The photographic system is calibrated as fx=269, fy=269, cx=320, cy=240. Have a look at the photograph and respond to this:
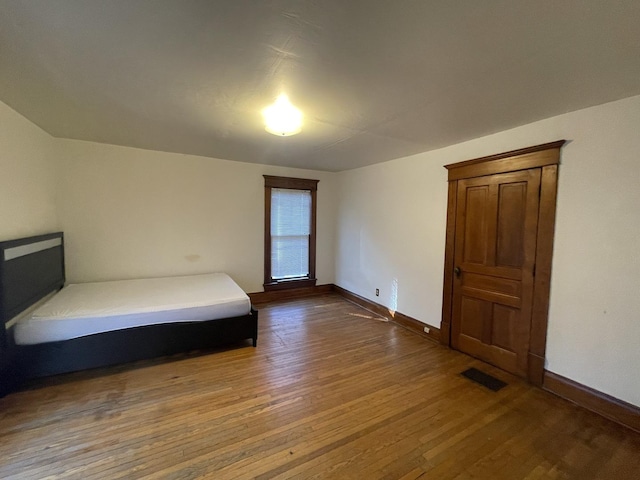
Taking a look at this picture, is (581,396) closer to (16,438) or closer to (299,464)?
(299,464)

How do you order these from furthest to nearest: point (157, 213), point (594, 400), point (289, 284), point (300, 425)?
point (289, 284) → point (157, 213) → point (594, 400) → point (300, 425)

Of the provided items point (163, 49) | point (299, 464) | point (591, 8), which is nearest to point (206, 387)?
point (299, 464)

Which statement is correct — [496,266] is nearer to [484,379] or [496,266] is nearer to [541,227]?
[541,227]

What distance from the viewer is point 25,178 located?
278 centimetres

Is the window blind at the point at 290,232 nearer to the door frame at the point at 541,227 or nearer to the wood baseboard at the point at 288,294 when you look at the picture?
the wood baseboard at the point at 288,294

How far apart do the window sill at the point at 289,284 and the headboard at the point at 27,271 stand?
111 inches

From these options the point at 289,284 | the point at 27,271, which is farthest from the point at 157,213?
the point at 289,284

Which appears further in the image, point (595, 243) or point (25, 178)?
point (25, 178)

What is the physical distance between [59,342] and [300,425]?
89.3 inches

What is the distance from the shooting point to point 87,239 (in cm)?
370

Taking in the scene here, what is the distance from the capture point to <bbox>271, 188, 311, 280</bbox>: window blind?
5016 mm

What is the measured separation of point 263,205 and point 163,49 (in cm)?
331

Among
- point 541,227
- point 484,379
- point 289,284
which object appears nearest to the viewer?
point 541,227

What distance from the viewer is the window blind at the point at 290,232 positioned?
197 inches
